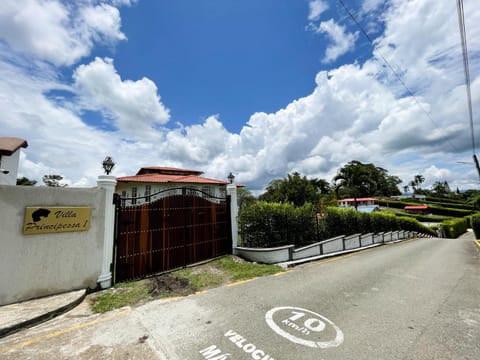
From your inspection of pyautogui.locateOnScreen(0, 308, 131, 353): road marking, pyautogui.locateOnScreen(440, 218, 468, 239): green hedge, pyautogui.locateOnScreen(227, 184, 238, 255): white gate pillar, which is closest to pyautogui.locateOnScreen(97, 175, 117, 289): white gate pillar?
pyautogui.locateOnScreen(0, 308, 131, 353): road marking

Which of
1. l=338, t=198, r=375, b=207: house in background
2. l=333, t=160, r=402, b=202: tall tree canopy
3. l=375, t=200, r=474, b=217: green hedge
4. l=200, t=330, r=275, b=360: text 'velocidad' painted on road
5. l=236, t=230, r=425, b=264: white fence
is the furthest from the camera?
l=338, t=198, r=375, b=207: house in background

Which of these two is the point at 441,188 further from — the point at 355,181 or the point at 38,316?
the point at 38,316

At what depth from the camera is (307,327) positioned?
123 inches

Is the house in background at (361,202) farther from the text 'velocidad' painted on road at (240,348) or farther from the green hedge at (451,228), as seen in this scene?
the text 'velocidad' painted on road at (240,348)

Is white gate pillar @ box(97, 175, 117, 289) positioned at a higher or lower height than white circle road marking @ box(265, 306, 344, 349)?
higher

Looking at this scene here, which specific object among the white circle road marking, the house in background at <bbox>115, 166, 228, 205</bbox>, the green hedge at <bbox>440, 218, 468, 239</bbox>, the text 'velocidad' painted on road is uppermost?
the house in background at <bbox>115, 166, 228, 205</bbox>

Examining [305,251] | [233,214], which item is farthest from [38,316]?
[305,251]

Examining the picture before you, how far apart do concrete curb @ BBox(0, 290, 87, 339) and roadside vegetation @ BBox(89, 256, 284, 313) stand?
24 cm

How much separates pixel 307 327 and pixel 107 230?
4628mm

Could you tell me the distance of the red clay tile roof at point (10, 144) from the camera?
6.01 metres

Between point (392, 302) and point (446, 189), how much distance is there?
119358 millimetres

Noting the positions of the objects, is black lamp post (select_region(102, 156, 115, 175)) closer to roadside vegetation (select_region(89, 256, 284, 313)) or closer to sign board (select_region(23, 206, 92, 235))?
sign board (select_region(23, 206, 92, 235))

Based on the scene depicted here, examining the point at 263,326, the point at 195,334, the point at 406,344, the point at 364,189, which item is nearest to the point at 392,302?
the point at 406,344

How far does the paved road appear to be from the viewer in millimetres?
2605
